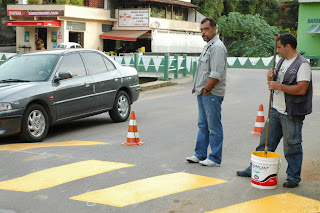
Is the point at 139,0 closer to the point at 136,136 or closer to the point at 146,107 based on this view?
the point at 146,107

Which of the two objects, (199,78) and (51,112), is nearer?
(199,78)

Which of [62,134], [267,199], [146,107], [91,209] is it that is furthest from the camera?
[146,107]

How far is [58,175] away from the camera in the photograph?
6121 millimetres

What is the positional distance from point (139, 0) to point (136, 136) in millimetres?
39244

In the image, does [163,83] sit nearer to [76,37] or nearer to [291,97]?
[291,97]

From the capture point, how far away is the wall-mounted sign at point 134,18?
45.2 metres

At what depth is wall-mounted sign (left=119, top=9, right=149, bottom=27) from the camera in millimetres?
45188

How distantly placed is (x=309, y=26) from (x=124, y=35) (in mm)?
16745

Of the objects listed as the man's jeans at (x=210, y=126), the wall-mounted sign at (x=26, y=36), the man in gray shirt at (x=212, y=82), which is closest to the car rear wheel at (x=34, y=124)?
the man's jeans at (x=210, y=126)

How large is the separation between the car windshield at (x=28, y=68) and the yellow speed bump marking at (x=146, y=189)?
12.8 feet

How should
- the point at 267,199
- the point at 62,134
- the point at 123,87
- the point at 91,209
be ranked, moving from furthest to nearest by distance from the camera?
the point at 123,87
the point at 62,134
the point at 267,199
the point at 91,209

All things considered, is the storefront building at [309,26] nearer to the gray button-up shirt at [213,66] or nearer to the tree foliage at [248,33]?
the tree foliage at [248,33]

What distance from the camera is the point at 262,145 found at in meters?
5.92

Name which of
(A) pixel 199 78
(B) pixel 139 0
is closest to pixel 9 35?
(B) pixel 139 0
